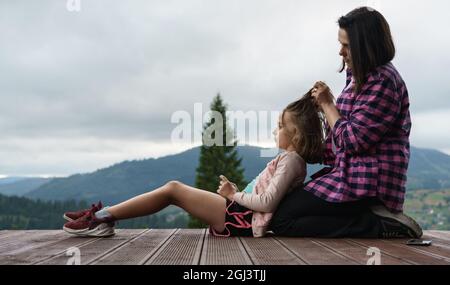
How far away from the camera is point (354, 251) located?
337 centimetres

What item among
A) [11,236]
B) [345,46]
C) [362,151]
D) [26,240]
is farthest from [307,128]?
[11,236]

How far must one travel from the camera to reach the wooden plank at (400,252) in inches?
121

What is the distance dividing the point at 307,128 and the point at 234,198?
71 centimetres

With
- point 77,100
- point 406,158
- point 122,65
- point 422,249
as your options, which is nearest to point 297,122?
point 406,158

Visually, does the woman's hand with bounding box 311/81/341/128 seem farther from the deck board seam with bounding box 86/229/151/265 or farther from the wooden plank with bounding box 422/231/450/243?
the deck board seam with bounding box 86/229/151/265

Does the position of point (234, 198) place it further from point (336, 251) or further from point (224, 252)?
point (336, 251)

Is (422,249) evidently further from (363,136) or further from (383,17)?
(383,17)

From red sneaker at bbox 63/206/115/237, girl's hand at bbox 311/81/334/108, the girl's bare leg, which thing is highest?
girl's hand at bbox 311/81/334/108

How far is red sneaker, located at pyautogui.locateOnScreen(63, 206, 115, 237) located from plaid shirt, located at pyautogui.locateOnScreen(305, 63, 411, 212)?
58.0 inches

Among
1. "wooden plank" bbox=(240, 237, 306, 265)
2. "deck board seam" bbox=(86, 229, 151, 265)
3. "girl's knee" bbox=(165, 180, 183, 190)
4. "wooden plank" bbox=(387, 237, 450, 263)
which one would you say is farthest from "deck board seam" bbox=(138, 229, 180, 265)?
"wooden plank" bbox=(387, 237, 450, 263)

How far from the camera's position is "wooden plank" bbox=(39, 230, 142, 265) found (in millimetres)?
3028

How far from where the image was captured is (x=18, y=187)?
19262 cm

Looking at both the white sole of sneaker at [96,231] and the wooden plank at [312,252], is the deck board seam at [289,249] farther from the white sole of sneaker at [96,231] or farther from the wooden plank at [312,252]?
the white sole of sneaker at [96,231]

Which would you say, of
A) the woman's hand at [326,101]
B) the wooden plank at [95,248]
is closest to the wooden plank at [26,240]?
the wooden plank at [95,248]
